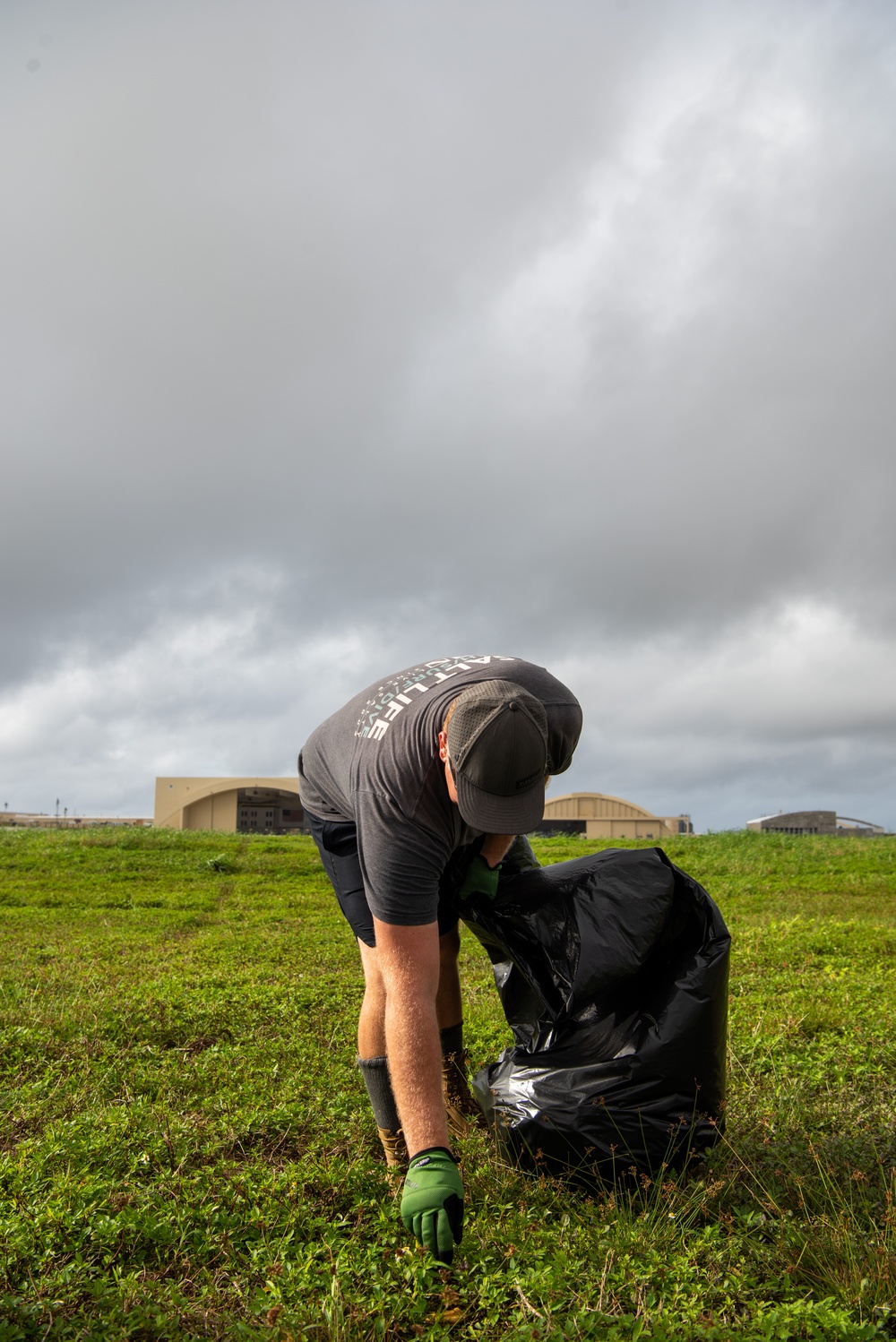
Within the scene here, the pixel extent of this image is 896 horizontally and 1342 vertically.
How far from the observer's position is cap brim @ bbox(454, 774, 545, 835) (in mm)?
2066

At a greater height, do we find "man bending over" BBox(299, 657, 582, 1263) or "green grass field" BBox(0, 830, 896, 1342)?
"man bending over" BBox(299, 657, 582, 1263)

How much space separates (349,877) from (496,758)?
931 millimetres

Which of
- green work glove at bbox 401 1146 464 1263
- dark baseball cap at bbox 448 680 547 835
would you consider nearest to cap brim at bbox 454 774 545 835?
dark baseball cap at bbox 448 680 547 835

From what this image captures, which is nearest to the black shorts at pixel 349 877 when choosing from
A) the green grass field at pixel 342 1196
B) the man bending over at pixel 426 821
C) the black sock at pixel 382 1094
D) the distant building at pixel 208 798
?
the man bending over at pixel 426 821

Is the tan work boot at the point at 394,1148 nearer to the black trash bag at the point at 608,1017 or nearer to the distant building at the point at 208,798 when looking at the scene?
the black trash bag at the point at 608,1017

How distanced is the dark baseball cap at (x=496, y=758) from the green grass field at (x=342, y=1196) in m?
1.04

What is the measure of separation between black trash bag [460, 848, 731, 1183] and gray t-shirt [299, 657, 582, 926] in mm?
407

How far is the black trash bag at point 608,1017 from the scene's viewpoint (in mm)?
2416

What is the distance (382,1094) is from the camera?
104 inches

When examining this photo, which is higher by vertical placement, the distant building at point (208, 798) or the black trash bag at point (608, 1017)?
the distant building at point (208, 798)

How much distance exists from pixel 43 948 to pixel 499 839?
5168 mm

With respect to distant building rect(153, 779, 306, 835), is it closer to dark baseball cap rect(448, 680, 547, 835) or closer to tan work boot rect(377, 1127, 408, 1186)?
tan work boot rect(377, 1127, 408, 1186)

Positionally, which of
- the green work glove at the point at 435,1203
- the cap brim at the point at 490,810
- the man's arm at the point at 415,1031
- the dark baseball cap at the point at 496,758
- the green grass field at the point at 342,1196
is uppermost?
the dark baseball cap at the point at 496,758

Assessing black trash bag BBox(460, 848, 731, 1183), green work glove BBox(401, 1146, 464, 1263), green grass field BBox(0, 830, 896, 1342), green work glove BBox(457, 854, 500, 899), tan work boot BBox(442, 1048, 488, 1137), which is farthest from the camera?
tan work boot BBox(442, 1048, 488, 1137)
